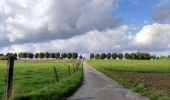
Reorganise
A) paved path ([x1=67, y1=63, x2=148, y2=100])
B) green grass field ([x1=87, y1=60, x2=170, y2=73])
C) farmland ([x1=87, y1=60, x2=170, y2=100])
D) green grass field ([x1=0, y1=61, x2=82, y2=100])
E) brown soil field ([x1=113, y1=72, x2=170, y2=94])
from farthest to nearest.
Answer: green grass field ([x1=87, y1=60, x2=170, y2=73])
brown soil field ([x1=113, y1=72, x2=170, y2=94])
farmland ([x1=87, y1=60, x2=170, y2=100])
paved path ([x1=67, y1=63, x2=148, y2=100])
green grass field ([x1=0, y1=61, x2=82, y2=100])

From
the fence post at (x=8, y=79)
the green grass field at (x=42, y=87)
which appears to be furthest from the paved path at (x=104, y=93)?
the fence post at (x=8, y=79)

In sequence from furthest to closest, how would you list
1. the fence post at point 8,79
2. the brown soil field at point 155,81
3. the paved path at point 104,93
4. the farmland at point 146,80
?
the brown soil field at point 155,81, the farmland at point 146,80, the paved path at point 104,93, the fence post at point 8,79

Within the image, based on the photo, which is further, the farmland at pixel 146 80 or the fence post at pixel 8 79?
the farmland at pixel 146 80

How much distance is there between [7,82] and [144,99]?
7835 millimetres

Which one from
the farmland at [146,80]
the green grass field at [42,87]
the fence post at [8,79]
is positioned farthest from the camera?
the farmland at [146,80]

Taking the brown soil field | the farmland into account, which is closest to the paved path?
the farmland

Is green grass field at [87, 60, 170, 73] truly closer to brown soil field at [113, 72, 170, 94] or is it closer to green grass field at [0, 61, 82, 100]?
brown soil field at [113, 72, 170, 94]

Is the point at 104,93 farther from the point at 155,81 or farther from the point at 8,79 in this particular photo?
the point at 155,81

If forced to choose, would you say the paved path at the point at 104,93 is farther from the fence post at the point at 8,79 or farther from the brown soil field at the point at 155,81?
the fence post at the point at 8,79

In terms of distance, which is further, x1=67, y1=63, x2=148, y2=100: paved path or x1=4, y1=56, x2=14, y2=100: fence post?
x1=67, y1=63, x2=148, y2=100: paved path

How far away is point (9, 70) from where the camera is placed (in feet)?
52.5

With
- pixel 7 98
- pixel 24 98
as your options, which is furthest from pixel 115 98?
pixel 7 98

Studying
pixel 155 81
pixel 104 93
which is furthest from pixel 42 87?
pixel 155 81

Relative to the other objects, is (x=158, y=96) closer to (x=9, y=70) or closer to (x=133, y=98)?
(x=133, y=98)
